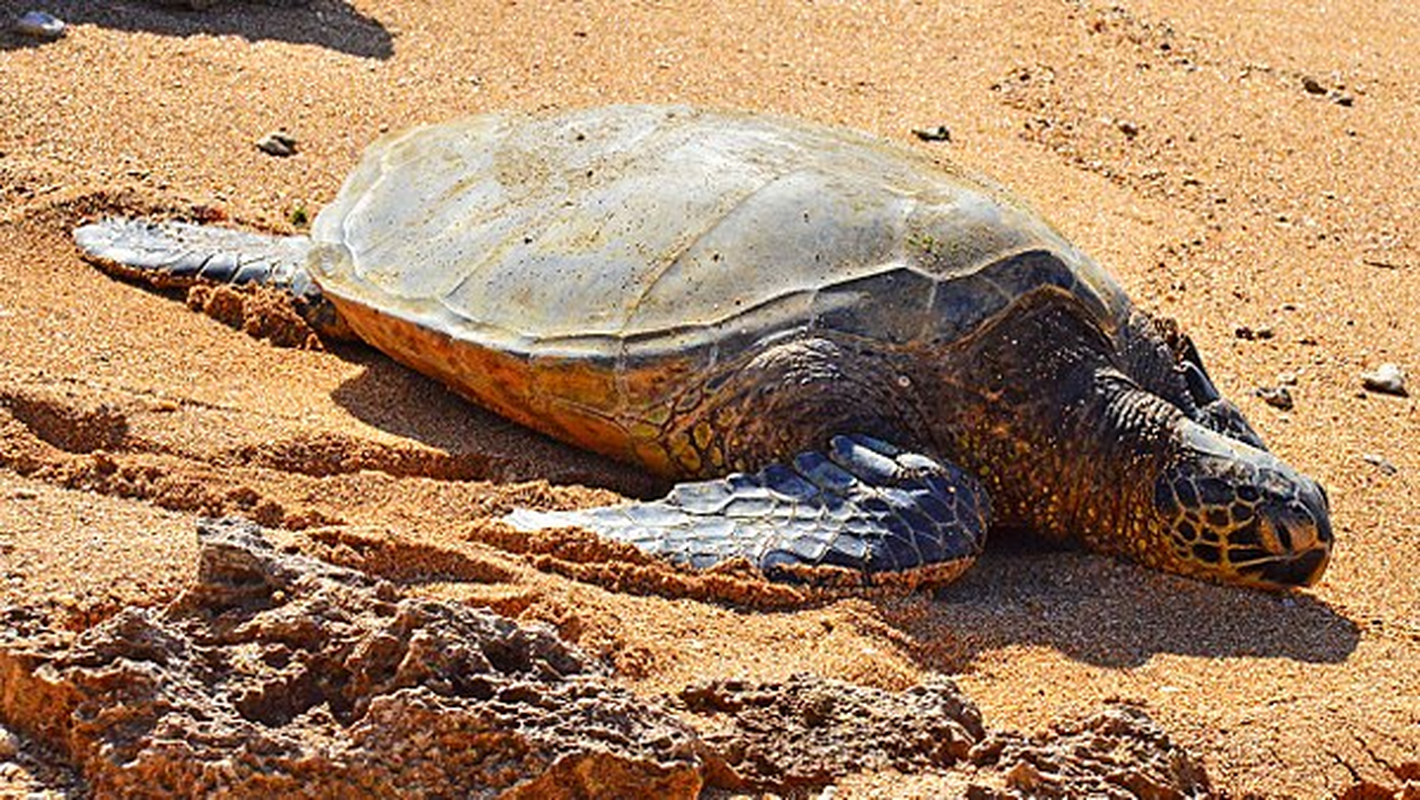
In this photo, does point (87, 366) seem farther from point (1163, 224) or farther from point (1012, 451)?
point (1163, 224)

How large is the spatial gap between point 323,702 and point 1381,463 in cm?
411

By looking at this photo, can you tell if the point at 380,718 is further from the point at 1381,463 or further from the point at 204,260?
the point at 1381,463

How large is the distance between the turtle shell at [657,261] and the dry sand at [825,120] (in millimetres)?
247

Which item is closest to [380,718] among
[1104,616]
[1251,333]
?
[1104,616]

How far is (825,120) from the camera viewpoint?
8375mm

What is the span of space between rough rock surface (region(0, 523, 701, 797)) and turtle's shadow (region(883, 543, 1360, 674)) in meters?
1.32

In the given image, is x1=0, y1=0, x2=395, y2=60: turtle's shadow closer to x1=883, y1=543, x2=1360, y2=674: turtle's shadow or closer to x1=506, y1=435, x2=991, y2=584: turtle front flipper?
x1=506, y1=435, x2=991, y2=584: turtle front flipper

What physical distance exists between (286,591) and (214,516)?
103 cm

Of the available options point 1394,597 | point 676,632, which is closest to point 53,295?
point 676,632

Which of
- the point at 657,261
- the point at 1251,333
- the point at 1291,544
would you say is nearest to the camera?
the point at 1291,544

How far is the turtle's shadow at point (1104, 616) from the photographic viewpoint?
414 centimetres

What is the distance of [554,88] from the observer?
8.34 metres

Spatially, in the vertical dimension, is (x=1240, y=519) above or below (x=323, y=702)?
below

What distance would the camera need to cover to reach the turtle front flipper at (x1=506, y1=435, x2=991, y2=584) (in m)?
4.20
